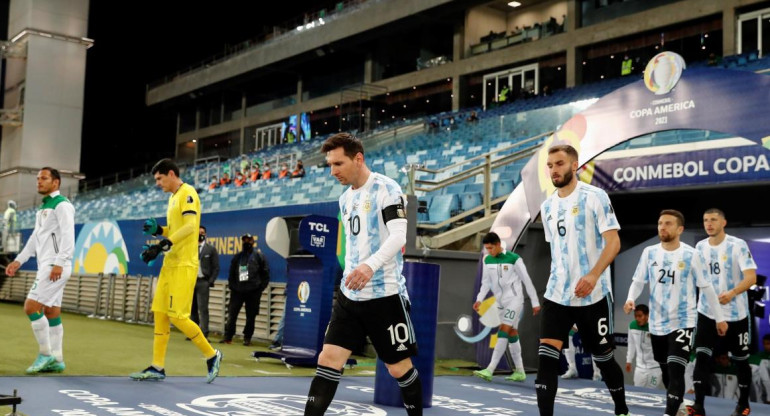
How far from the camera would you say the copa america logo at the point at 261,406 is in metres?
5.84

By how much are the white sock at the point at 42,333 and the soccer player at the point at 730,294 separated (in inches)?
235

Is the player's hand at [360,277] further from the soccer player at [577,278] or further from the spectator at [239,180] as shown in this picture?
the spectator at [239,180]

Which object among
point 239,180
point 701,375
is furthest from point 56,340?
point 239,180

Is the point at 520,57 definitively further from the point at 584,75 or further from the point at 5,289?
the point at 5,289

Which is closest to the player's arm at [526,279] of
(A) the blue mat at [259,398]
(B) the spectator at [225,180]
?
(A) the blue mat at [259,398]

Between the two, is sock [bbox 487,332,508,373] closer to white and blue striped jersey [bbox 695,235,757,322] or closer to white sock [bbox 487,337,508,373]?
white sock [bbox 487,337,508,373]

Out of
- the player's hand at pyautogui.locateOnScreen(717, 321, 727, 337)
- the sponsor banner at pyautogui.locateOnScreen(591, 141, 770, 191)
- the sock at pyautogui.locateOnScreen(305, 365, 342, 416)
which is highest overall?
the sponsor banner at pyautogui.locateOnScreen(591, 141, 770, 191)

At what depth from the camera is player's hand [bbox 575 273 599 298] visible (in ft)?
15.9

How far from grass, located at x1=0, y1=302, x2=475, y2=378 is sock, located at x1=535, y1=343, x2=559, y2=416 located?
427 centimetres

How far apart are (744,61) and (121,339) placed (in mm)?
17654

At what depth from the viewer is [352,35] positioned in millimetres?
33969

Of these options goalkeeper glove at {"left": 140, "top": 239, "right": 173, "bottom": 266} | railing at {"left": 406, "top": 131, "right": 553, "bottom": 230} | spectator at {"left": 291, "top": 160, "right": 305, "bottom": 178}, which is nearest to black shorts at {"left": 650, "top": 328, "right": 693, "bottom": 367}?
goalkeeper glove at {"left": 140, "top": 239, "right": 173, "bottom": 266}

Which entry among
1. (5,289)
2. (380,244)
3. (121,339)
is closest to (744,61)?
(121,339)

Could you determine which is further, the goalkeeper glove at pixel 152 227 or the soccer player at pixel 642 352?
the soccer player at pixel 642 352
